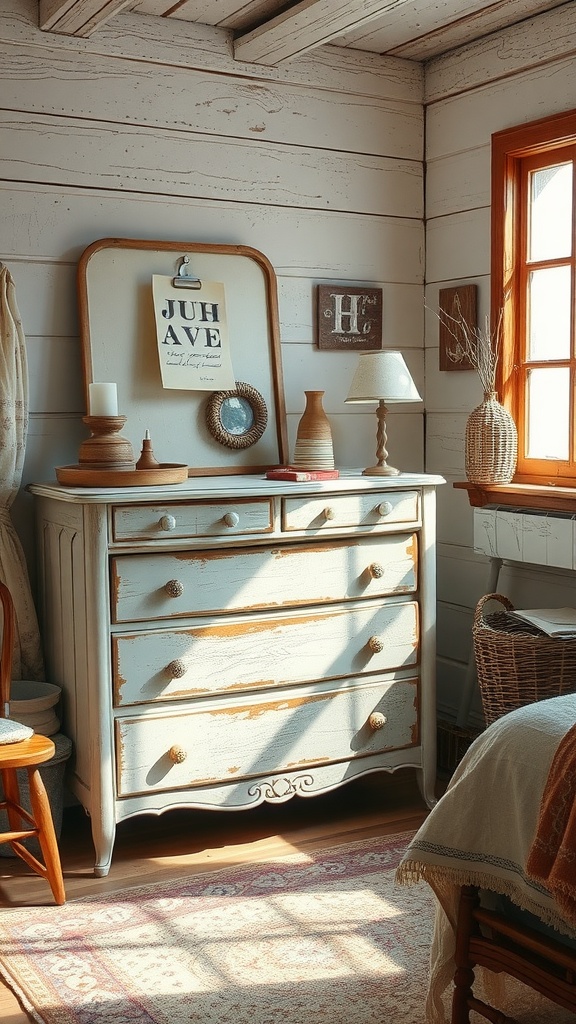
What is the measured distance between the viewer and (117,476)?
2795 millimetres

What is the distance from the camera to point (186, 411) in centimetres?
329

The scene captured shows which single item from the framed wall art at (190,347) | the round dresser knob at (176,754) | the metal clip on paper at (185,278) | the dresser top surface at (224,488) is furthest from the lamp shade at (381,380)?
the round dresser knob at (176,754)

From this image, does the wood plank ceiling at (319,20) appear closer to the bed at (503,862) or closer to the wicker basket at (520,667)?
the wicker basket at (520,667)

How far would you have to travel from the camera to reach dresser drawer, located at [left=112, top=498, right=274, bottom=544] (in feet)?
8.92

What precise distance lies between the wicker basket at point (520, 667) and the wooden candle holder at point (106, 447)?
44.5 inches

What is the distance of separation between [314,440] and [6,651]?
1080mm

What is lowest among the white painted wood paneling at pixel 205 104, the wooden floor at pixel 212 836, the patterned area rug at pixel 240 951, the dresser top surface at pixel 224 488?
the wooden floor at pixel 212 836

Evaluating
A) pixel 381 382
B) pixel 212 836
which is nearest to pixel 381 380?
pixel 381 382

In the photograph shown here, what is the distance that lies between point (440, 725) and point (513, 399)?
111 cm

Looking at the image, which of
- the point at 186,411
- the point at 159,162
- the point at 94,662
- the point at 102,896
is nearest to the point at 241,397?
the point at 186,411

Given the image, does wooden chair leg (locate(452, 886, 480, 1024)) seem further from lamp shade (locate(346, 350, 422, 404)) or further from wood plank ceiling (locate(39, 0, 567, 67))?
wood plank ceiling (locate(39, 0, 567, 67))

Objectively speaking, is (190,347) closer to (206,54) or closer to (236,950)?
(206,54)

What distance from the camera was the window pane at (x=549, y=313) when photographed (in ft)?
10.8

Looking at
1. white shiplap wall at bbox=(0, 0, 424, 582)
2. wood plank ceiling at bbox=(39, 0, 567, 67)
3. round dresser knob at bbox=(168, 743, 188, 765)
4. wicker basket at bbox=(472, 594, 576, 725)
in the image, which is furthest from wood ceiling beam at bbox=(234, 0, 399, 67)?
round dresser knob at bbox=(168, 743, 188, 765)
